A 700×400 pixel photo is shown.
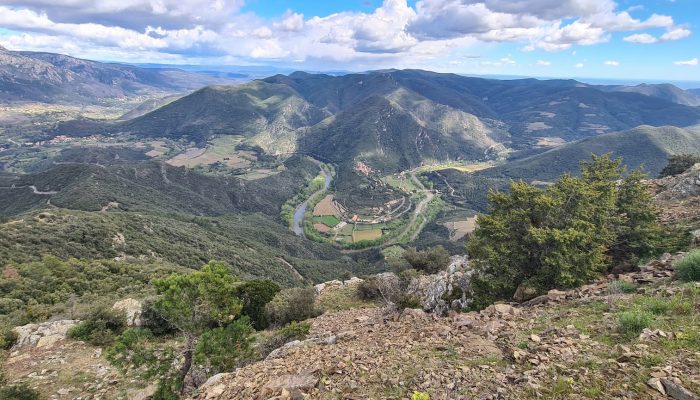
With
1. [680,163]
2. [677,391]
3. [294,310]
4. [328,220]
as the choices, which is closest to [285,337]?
[294,310]

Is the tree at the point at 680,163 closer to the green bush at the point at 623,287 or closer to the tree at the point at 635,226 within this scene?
the tree at the point at 635,226

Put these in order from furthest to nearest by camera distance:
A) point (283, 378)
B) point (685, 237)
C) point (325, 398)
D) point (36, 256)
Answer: point (36, 256) → point (685, 237) → point (283, 378) → point (325, 398)

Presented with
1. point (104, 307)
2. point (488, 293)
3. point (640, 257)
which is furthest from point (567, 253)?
point (104, 307)

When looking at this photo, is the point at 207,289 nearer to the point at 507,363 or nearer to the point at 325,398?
the point at 325,398

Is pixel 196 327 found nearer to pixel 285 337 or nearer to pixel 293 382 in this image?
pixel 285 337

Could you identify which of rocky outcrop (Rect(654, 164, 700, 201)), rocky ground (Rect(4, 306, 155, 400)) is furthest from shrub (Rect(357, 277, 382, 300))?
rocky outcrop (Rect(654, 164, 700, 201))

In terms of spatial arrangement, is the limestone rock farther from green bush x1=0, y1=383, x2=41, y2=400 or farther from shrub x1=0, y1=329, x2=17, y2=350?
shrub x1=0, y1=329, x2=17, y2=350
